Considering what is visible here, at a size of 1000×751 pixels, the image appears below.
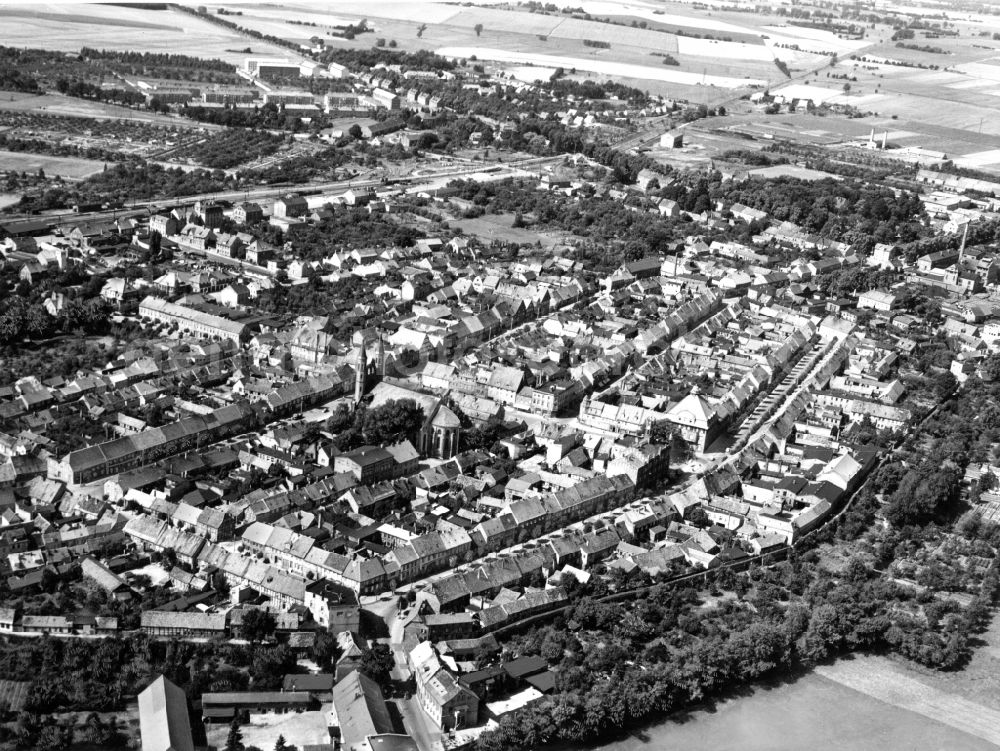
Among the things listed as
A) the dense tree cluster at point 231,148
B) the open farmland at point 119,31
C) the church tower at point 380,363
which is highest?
the open farmland at point 119,31

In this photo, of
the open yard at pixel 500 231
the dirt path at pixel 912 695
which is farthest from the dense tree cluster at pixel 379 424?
the open yard at pixel 500 231

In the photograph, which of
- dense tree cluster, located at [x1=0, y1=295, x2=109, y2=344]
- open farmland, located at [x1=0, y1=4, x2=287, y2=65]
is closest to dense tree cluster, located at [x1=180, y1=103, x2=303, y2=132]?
open farmland, located at [x1=0, y1=4, x2=287, y2=65]

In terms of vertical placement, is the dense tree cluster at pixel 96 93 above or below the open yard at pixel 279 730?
above

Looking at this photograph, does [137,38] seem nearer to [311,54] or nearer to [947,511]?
[311,54]

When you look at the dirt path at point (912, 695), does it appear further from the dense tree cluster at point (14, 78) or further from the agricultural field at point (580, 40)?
the agricultural field at point (580, 40)

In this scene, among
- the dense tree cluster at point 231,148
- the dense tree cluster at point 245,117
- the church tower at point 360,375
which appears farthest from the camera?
the dense tree cluster at point 245,117

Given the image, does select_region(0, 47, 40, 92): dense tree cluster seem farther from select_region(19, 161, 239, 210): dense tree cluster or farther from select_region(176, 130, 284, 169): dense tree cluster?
select_region(19, 161, 239, 210): dense tree cluster
